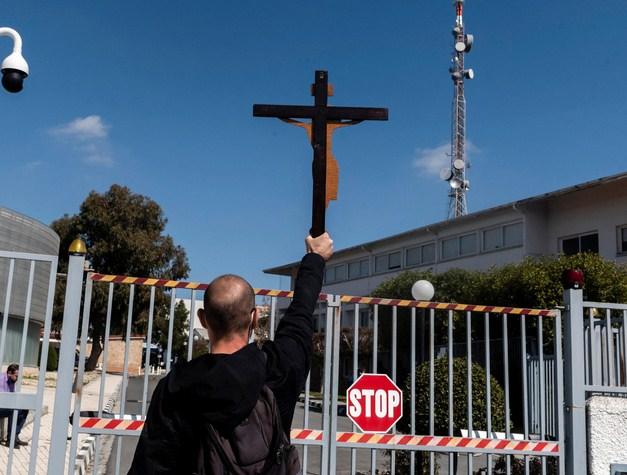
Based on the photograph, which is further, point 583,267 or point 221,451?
point 583,267

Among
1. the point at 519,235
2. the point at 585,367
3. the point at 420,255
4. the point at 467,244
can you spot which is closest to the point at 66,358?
the point at 585,367

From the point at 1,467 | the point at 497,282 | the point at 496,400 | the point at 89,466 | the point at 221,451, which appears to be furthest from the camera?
the point at 497,282

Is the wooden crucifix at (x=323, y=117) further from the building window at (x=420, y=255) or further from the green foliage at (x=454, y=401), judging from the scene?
the building window at (x=420, y=255)

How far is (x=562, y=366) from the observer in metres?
6.36

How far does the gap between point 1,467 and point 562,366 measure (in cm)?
854

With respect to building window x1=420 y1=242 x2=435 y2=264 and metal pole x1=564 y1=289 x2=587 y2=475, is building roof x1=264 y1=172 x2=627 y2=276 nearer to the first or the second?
building window x1=420 y1=242 x2=435 y2=264

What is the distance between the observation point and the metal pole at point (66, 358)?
5262 mm

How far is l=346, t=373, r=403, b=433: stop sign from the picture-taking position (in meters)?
5.73

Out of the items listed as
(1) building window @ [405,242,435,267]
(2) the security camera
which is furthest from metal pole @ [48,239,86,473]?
(1) building window @ [405,242,435,267]

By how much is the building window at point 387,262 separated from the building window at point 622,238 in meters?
15.5

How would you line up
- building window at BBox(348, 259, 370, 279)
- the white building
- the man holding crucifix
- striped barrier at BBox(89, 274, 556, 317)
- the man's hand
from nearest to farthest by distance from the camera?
1. the man holding crucifix
2. the man's hand
3. striped barrier at BBox(89, 274, 556, 317)
4. the white building
5. building window at BBox(348, 259, 370, 279)

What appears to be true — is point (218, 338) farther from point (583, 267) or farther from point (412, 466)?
point (583, 267)

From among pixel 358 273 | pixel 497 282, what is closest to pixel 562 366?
pixel 497 282

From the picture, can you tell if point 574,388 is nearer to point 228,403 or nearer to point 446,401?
point 446,401
